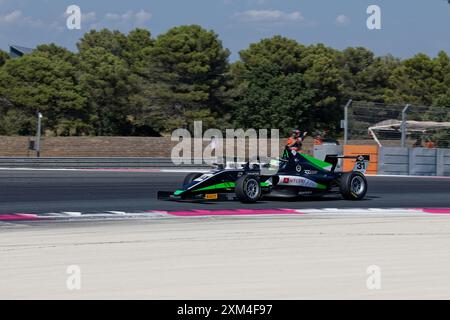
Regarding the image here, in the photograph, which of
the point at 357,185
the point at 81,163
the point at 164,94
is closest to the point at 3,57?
the point at 164,94

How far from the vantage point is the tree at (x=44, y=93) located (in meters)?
51.2

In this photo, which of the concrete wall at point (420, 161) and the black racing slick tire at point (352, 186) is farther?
the concrete wall at point (420, 161)

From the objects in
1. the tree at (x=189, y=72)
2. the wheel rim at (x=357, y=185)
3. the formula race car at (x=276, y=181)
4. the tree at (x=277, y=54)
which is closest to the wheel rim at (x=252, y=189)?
the formula race car at (x=276, y=181)

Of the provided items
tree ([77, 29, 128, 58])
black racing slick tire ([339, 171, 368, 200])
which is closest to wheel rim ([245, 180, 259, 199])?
black racing slick tire ([339, 171, 368, 200])

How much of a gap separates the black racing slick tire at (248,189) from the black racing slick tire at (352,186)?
1821 mm

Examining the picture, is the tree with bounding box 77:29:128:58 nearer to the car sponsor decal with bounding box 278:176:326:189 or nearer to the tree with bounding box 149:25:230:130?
the tree with bounding box 149:25:230:130

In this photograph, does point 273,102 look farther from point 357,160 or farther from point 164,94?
point 357,160

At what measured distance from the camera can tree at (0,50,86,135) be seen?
51156 mm

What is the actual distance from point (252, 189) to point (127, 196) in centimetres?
281

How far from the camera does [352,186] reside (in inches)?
620

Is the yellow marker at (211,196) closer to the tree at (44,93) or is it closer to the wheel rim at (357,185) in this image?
the wheel rim at (357,185)

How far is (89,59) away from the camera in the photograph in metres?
61.2
